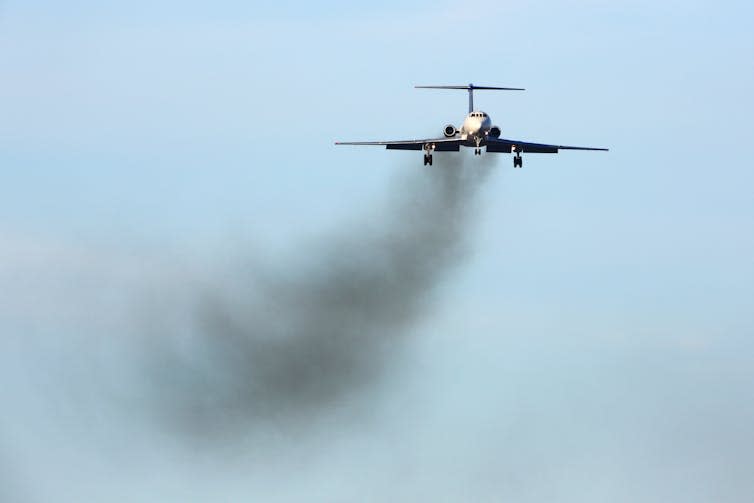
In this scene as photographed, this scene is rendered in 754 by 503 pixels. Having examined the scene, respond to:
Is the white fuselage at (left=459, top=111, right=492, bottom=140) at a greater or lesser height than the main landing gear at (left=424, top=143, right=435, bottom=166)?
greater

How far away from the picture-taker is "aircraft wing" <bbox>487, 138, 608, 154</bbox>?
11294 cm

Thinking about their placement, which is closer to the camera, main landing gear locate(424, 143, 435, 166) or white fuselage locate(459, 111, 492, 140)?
white fuselage locate(459, 111, 492, 140)

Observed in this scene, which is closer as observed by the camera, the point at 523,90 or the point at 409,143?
the point at 409,143

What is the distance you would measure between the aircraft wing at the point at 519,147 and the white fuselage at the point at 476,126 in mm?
1541

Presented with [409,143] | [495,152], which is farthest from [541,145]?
[409,143]

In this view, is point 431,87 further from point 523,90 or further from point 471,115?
point 471,115

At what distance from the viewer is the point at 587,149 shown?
116875 millimetres

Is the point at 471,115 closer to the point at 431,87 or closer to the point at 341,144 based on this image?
the point at 341,144

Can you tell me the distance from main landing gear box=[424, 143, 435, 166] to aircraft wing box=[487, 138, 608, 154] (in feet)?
14.5

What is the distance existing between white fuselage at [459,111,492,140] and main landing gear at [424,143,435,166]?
10.4 ft

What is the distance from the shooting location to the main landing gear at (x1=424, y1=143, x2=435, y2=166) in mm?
112875

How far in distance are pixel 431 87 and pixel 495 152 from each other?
51.6 feet

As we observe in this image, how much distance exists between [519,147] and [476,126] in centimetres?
640

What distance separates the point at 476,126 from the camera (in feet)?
360
